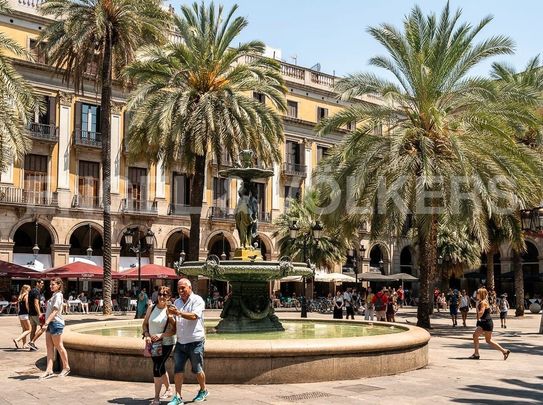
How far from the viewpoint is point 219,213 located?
42969 mm

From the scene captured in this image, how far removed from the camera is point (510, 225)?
2488 centimetres

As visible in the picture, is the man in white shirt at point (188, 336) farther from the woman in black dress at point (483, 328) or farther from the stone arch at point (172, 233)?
the stone arch at point (172, 233)

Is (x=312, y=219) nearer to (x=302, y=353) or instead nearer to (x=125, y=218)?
(x=125, y=218)

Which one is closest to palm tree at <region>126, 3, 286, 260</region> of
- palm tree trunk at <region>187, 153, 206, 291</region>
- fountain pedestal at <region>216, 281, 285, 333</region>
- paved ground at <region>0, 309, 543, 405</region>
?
palm tree trunk at <region>187, 153, 206, 291</region>

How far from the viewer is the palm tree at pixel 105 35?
25.6 m

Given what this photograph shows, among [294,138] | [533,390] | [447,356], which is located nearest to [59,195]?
[294,138]

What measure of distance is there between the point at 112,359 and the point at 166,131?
13244 mm

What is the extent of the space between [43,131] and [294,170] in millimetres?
18181

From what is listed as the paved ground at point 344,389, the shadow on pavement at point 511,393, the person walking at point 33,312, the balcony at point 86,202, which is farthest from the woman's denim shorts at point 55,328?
the balcony at point 86,202

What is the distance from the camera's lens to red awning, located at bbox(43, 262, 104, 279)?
30.0 meters

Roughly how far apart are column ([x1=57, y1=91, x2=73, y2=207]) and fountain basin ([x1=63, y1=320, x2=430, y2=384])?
2726cm

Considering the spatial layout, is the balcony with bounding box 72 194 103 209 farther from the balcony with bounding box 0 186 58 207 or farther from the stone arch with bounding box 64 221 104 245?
the balcony with bounding box 0 186 58 207

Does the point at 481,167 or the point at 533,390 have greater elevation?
the point at 481,167

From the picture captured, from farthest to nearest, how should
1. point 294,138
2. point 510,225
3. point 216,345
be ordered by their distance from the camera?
point 294,138 < point 510,225 < point 216,345
